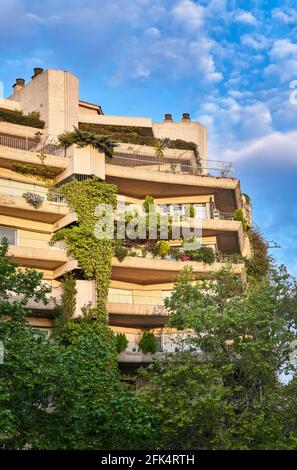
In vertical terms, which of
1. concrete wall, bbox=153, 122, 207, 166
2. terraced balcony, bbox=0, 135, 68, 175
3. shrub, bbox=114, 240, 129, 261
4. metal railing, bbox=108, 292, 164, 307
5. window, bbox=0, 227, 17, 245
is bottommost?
metal railing, bbox=108, 292, 164, 307

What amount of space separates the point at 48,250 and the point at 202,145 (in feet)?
65.4

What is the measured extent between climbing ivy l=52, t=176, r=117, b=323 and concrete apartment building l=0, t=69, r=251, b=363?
47 centimetres

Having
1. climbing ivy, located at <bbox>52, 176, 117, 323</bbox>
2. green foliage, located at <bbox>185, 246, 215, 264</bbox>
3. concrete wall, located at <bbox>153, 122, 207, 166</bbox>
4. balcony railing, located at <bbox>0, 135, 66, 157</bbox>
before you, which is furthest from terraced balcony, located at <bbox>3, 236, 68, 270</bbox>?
concrete wall, located at <bbox>153, 122, 207, 166</bbox>

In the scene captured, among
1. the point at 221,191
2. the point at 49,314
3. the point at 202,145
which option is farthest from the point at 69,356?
the point at 202,145

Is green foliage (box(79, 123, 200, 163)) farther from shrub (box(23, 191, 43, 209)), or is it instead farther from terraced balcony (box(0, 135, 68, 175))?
shrub (box(23, 191, 43, 209))

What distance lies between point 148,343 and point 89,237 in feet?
20.0

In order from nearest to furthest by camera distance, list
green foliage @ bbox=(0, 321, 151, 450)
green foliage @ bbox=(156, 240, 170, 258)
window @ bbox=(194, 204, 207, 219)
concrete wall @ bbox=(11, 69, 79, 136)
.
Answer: green foliage @ bbox=(0, 321, 151, 450)
green foliage @ bbox=(156, 240, 170, 258)
window @ bbox=(194, 204, 207, 219)
concrete wall @ bbox=(11, 69, 79, 136)

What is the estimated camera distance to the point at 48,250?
147ft

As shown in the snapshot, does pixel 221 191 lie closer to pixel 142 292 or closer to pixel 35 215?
pixel 142 292

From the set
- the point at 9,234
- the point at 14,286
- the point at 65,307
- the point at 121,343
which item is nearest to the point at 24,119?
the point at 9,234

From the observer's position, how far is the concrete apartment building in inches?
1786

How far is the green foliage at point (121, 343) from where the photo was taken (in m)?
44.2

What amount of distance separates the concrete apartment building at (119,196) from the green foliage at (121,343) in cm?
30

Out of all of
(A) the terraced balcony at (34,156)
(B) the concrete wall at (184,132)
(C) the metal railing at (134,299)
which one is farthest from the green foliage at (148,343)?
(B) the concrete wall at (184,132)
